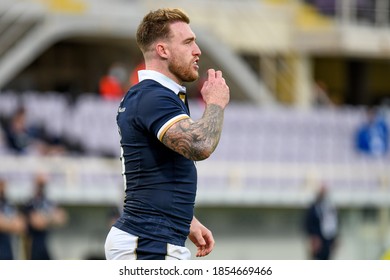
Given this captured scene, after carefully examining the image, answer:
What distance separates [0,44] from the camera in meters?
19.6

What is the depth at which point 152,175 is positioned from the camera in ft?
19.0

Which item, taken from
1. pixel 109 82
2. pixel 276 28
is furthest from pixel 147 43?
pixel 276 28

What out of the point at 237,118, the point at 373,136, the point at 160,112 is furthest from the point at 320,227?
the point at 160,112

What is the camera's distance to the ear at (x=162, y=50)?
5863 mm

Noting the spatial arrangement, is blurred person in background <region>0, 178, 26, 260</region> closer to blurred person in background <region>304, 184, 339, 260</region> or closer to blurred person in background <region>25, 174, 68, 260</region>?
blurred person in background <region>25, 174, 68, 260</region>

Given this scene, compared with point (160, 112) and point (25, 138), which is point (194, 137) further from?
point (25, 138)

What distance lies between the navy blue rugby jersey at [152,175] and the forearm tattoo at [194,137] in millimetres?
118

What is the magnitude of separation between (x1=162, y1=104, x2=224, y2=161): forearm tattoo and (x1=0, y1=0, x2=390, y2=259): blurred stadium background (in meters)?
9.55

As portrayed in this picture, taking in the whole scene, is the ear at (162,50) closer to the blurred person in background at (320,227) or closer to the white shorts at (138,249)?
the white shorts at (138,249)

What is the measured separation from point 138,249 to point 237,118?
12.7 metres

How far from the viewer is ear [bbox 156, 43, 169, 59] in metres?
5.86

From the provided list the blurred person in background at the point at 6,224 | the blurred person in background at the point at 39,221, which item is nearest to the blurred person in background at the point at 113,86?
the blurred person in background at the point at 39,221

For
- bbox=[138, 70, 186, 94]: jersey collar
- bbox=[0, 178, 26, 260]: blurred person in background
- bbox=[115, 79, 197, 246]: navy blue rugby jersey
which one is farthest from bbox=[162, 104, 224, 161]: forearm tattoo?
bbox=[0, 178, 26, 260]: blurred person in background

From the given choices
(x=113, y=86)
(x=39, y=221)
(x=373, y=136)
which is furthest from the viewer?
(x=373, y=136)
